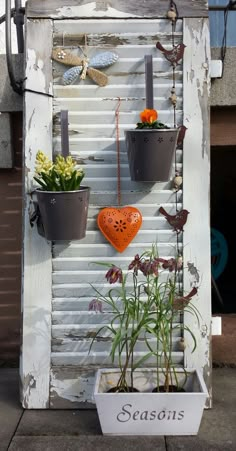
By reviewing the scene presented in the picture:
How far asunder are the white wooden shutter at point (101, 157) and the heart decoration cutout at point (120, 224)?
0.18 ft

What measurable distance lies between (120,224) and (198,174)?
588 millimetres

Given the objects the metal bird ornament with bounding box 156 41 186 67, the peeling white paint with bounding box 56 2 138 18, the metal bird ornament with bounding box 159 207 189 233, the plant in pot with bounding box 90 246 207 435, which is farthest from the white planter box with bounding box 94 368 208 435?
the peeling white paint with bounding box 56 2 138 18

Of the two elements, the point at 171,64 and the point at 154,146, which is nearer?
the point at 154,146

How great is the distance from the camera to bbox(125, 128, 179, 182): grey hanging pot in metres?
3.69

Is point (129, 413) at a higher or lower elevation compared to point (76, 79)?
lower

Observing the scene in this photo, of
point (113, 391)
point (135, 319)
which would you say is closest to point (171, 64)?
point (135, 319)

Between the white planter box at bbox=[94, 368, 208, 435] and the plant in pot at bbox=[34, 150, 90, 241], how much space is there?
91 centimetres

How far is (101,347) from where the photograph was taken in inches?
157

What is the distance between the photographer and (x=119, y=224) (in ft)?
12.9

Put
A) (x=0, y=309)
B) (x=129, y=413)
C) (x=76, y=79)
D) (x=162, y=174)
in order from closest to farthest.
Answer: (x=129, y=413), (x=162, y=174), (x=76, y=79), (x=0, y=309)

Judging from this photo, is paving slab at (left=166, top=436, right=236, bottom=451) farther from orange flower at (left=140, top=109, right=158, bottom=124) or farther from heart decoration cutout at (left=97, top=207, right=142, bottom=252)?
orange flower at (left=140, top=109, right=158, bottom=124)

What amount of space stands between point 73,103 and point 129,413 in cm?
192

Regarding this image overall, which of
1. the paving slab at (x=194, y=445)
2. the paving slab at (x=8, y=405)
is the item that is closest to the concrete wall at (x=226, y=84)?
the paving slab at (x=194, y=445)

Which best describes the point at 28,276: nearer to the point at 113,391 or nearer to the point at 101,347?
the point at 101,347
